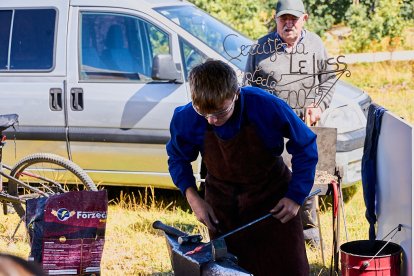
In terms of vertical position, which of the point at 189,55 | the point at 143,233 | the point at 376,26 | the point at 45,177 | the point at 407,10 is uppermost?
the point at 407,10

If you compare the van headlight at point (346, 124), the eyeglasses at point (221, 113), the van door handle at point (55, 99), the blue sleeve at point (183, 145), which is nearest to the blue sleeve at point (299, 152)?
the eyeglasses at point (221, 113)

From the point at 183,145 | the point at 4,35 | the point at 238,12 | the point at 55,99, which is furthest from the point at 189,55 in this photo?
the point at 238,12

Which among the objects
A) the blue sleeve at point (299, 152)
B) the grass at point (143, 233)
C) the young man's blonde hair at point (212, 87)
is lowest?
the grass at point (143, 233)

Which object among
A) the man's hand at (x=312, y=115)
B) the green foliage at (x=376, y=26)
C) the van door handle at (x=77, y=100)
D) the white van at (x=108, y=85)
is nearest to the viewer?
the man's hand at (x=312, y=115)

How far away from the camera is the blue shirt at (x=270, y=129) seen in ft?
11.2

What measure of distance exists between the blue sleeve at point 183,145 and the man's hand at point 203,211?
0.06 m

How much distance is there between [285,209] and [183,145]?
0.53 m

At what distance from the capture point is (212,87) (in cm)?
313

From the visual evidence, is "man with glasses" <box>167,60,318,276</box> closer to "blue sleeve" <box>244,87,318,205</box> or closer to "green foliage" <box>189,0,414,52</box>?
"blue sleeve" <box>244,87,318,205</box>

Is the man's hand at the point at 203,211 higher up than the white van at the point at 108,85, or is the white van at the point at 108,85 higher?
the white van at the point at 108,85

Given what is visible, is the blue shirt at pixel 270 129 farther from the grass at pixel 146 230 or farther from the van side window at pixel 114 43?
the van side window at pixel 114 43

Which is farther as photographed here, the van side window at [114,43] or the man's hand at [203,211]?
the van side window at [114,43]

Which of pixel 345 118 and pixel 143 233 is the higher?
pixel 345 118

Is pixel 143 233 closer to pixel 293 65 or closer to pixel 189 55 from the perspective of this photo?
pixel 189 55
